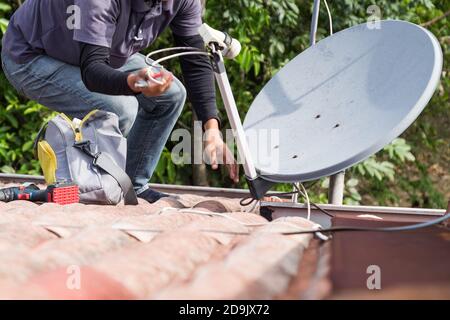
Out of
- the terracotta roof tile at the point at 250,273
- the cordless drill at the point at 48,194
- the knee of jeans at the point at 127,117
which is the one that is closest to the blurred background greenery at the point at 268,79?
the knee of jeans at the point at 127,117

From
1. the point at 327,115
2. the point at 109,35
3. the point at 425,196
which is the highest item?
the point at 109,35

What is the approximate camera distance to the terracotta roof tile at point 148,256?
3.93ft

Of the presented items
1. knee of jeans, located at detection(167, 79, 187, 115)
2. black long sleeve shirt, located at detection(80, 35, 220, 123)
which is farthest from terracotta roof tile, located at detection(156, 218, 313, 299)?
knee of jeans, located at detection(167, 79, 187, 115)

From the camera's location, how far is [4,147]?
4.94m

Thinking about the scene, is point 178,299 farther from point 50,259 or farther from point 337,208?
point 337,208

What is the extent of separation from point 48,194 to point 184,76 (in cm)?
77

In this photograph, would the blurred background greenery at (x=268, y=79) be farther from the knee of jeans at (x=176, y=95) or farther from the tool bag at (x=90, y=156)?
the tool bag at (x=90, y=156)

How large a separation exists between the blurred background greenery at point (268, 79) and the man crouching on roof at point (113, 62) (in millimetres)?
1626

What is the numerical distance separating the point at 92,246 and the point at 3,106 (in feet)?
13.1

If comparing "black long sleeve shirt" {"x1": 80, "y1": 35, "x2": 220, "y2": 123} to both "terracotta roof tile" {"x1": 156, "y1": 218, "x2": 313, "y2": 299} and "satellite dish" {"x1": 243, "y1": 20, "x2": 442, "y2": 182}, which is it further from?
"terracotta roof tile" {"x1": 156, "y1": 218, "x2": 313, "y2": 299}

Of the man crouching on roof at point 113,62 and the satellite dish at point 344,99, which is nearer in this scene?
the satellite dish at point 344,99

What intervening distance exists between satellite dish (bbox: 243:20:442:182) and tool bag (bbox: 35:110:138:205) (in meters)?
0.49

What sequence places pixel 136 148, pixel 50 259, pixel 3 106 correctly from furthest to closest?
1. pixel 3 106
2. pixel 136 148
3. pixel 50 259
